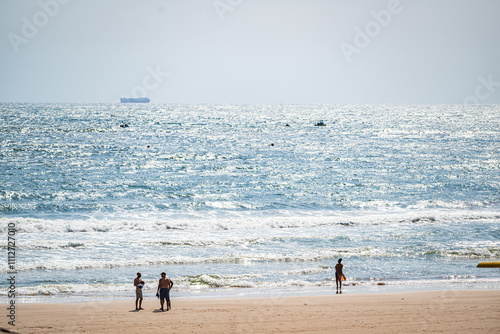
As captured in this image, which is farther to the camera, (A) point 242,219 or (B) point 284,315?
A: (A) point 242,219

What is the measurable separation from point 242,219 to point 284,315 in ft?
51.8

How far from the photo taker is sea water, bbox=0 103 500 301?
60.3ft

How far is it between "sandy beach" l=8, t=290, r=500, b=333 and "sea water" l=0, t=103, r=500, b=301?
5.77 feet

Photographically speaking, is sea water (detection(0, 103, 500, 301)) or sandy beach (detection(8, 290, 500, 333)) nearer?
sandy beach (detection(8, 290, 500, 333))

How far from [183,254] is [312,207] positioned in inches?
521

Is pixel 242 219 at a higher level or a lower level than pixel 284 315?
higher

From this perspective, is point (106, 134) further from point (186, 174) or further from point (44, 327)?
point (44, 327)

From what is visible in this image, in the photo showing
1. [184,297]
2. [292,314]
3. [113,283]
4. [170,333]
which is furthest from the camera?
[113,283]

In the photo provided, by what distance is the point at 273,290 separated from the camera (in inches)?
661

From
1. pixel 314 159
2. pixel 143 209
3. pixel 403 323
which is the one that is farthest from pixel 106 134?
pixel 403 323

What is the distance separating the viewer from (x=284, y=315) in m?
13.3

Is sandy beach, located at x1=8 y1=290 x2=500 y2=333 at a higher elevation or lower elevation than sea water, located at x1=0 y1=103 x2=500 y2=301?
lower

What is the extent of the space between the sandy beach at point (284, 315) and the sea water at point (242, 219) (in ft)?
5.77

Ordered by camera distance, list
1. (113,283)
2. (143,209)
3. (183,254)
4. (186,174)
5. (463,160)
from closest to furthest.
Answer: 1. (113,283)
2. (183,254)
3. (143,209)
4. (186,174)
5. (463,160)
